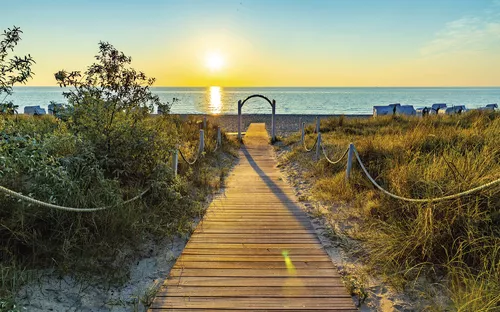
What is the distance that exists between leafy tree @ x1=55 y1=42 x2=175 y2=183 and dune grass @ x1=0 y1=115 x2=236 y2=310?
0.02m

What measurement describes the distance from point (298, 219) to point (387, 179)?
1885 millimetres

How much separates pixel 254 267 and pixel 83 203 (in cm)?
215

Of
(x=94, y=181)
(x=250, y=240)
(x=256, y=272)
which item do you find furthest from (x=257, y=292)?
(x=94, y=181)

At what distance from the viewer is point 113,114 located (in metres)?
5.12

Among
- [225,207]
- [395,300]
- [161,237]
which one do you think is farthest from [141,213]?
[395,300]

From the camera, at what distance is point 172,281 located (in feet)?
10.9

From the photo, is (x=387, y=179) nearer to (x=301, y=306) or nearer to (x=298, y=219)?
(x=298, y=219)

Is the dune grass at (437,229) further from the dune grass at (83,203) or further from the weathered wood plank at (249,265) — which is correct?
the dune grass at (83,203)

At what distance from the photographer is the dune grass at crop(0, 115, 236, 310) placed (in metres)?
3.13

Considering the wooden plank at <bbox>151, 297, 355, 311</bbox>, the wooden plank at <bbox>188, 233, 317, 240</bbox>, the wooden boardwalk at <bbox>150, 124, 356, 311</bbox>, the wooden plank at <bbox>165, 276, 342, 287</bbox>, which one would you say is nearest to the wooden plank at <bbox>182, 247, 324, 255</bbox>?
the wooden boardwalk at <bbox>150, 124, 356, 311</bbox>

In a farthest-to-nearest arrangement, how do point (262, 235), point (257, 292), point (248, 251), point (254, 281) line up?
1. point (262, 235)
2. point (248, 251)
3. point (254, 281)
4. point (257, 292)

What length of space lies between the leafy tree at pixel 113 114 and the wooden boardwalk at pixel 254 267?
158cm

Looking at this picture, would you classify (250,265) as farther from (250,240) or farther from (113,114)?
(113,114)

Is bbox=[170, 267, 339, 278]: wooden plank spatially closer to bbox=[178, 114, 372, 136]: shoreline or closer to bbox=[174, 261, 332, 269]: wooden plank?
bbox=[174, 261, 332, 269]: wooden plank
